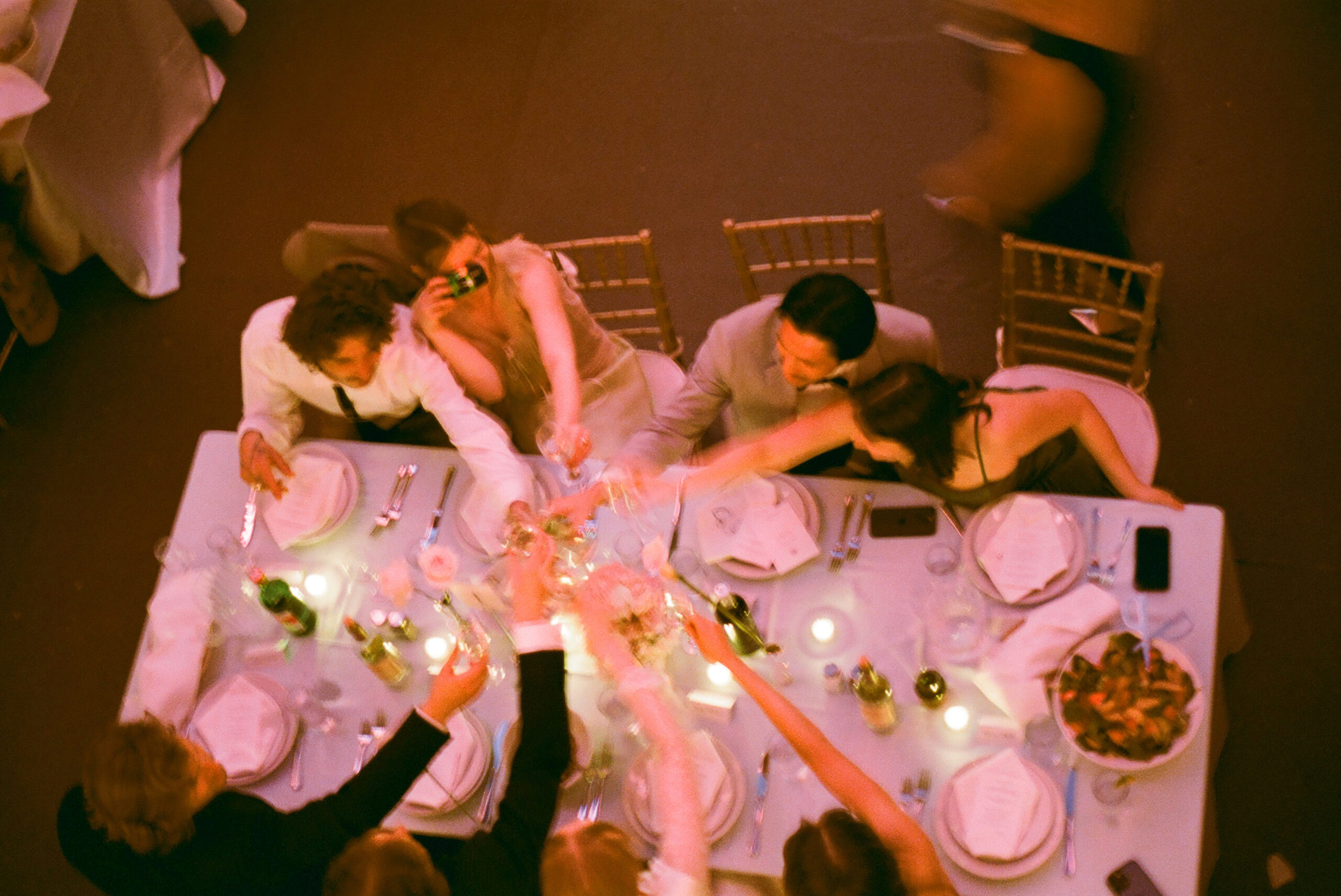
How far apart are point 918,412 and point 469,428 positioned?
1098mm

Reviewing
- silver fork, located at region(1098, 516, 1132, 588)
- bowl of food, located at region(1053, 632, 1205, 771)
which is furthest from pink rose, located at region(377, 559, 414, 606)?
silver fork, located at region(1098, 516, 1132, 588)

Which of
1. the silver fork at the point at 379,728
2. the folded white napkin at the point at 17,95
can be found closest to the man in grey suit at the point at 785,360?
the silver fork at the point at 379,728

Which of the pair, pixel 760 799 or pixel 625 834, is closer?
pixel 625 834

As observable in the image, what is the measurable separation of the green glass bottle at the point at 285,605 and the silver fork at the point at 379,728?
284 millimetres

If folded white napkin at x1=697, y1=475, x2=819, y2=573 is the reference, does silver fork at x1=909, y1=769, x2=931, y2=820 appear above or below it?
below

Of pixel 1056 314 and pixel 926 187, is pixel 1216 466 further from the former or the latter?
pixel 926 187

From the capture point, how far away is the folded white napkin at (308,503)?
8.94 feet

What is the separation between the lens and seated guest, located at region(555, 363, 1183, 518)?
2.44 meters

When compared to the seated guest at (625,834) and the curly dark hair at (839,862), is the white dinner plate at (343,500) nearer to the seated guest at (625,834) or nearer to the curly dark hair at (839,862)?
the seated guest at (625,834)

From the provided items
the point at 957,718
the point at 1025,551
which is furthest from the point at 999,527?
the point at 957,718

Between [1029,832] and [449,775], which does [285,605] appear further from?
[1029,832]

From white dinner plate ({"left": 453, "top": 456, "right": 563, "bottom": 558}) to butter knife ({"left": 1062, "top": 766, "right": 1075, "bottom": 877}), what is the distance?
1.28m

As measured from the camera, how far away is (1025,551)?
240 cm

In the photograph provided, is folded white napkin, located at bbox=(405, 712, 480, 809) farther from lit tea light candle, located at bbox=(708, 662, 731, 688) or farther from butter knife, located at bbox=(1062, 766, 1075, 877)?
butter knife, located at bbox=(1062, 766, 1075, 877)
